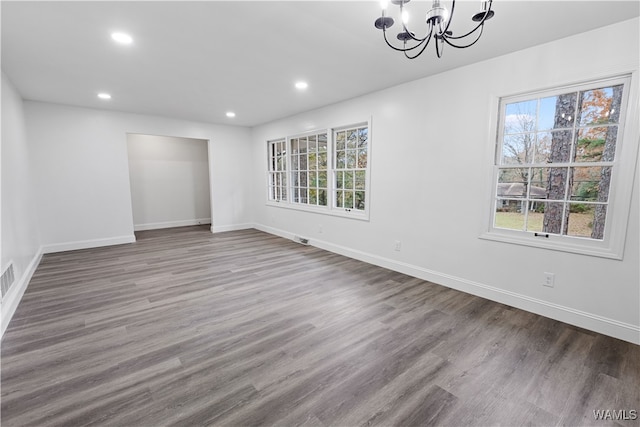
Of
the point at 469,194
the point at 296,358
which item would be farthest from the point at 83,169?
the point at 469,194

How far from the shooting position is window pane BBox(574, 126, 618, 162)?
237 centimetres

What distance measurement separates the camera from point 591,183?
97.7 inches

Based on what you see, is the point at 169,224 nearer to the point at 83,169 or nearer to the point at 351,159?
the point at 83,169

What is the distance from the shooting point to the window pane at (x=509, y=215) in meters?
2.89

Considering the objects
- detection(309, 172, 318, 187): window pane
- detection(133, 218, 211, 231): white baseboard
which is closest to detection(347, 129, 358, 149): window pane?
detection(309, 172, 318, 187): window pane

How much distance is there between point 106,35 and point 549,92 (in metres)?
4.05

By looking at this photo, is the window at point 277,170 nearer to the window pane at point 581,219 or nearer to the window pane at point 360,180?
the window pane at point 360,180

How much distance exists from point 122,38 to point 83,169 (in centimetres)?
366

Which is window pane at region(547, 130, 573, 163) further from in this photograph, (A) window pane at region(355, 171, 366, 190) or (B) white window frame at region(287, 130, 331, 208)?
(B) white window frame at region(287, 130, 331, 208)

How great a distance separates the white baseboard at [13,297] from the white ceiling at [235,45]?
238cm

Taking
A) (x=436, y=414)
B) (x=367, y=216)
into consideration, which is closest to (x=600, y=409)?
→ (x=436, y=414)

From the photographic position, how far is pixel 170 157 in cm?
733

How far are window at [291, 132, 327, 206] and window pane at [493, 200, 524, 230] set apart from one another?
2855mm

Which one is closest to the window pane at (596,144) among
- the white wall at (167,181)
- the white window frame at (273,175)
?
the white window frame at (273,175)
